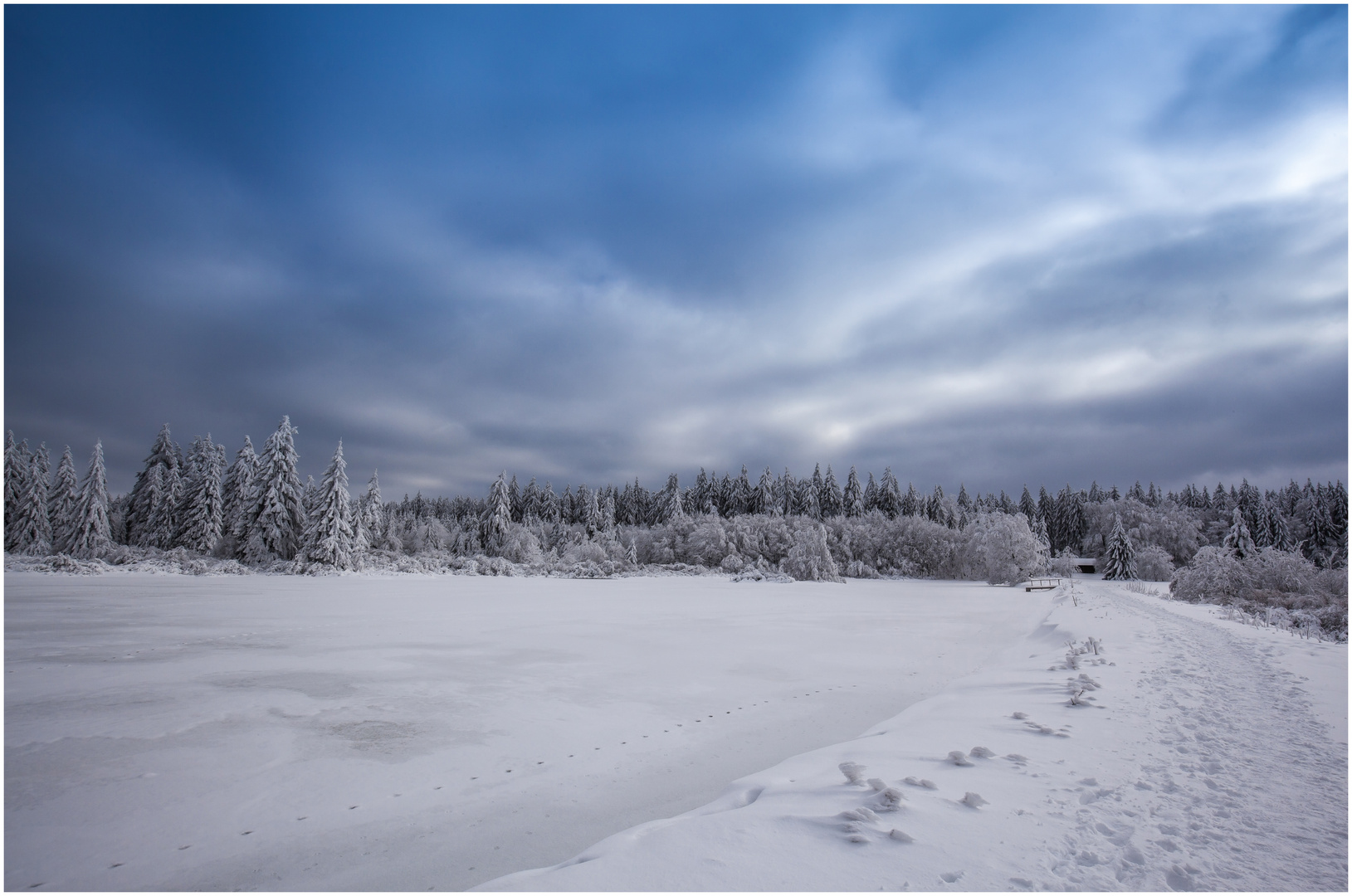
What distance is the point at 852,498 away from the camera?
7550 centimetres

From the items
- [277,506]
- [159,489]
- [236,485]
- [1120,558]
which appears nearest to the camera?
[277,506]

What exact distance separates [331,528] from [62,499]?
23867mm

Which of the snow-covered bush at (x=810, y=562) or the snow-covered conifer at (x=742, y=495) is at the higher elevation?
the snow-covered conifer at (x=742, y=495)

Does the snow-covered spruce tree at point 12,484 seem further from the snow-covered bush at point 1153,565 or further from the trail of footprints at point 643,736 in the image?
the snow-covered bush at point 1153,565

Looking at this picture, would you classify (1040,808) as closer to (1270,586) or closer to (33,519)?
(1270,586)

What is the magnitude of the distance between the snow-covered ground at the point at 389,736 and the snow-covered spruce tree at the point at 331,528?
1937cm

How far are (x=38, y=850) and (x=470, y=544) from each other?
56.0m

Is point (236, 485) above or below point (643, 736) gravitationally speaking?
above

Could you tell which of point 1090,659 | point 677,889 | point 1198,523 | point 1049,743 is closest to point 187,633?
point 677,889

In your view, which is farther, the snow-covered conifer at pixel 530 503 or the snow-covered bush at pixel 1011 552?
the snow-covered conifer at pixel 530 503

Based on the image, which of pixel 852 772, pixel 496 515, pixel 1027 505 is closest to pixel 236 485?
pixel 496 515

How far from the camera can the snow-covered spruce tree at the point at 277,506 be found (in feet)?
110

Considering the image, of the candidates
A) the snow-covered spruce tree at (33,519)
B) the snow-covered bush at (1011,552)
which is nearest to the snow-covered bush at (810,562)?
the snow-covered bush at (1011,552)

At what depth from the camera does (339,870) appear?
314cm
